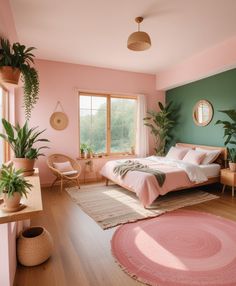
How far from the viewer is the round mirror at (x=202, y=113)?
4.93 metres

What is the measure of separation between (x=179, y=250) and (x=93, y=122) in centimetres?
403

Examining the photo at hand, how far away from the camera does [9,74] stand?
82.5 inches

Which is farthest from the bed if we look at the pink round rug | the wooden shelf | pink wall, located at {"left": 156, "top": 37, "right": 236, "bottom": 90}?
the wooden shelf

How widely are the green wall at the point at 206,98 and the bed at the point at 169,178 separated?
37 centimetres

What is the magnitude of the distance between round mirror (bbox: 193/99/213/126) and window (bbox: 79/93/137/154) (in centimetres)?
176

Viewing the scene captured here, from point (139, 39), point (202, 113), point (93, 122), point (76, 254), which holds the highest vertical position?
point (139, 39)

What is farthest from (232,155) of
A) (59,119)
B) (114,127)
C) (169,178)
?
(59,119)

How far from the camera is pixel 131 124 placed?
6.19 m

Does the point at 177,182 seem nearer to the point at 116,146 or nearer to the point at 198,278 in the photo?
the point at 198,278

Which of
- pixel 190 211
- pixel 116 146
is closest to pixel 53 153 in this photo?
pixel 116 146

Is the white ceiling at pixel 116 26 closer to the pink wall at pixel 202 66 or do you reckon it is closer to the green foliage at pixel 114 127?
the pink wall at pixel 202 66

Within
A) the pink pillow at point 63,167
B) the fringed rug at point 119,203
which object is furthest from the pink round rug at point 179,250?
the pink pillow at point 63,167

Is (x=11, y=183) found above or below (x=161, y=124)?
below

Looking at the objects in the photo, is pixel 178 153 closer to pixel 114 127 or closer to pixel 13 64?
pixel 114 127
